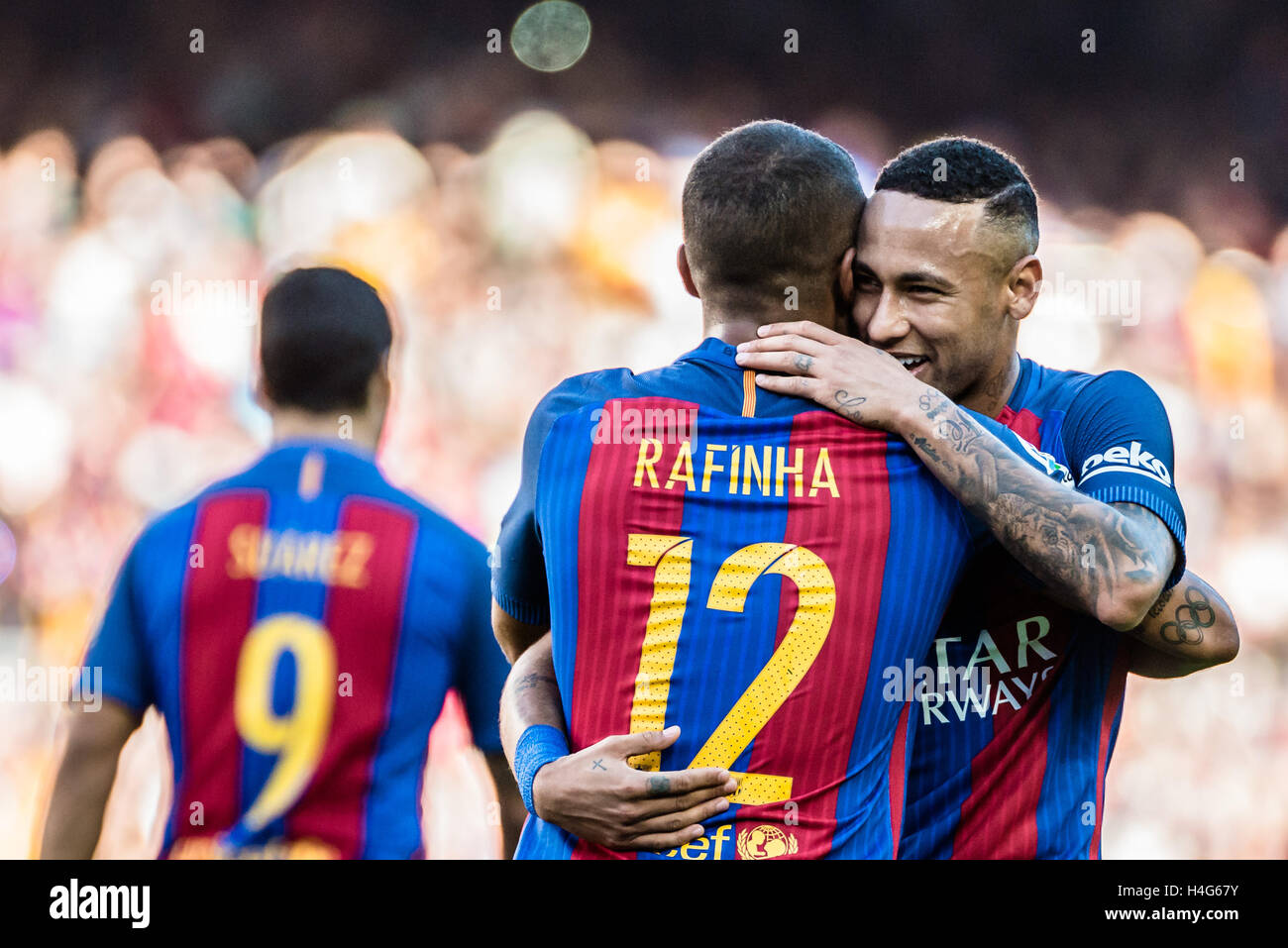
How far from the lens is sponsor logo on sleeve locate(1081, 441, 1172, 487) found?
7.17 feet

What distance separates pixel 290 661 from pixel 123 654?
1.13 feet

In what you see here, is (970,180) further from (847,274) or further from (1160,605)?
(1160,605)

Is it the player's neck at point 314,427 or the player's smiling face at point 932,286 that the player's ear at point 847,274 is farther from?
the player's neck at point 314,427

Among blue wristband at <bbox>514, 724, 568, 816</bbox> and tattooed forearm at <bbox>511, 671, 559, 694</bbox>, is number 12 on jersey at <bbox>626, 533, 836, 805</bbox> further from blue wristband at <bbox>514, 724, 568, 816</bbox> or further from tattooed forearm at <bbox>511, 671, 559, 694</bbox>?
tattooed forearm at <bbox>511, 671, 559, 694</bbox>

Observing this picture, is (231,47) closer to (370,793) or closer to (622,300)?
(622,300)

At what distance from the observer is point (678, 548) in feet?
6.45

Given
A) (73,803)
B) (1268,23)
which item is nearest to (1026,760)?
(73,803)

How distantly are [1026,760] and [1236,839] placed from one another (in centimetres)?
539

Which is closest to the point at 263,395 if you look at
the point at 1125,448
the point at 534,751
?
the point at 534,751

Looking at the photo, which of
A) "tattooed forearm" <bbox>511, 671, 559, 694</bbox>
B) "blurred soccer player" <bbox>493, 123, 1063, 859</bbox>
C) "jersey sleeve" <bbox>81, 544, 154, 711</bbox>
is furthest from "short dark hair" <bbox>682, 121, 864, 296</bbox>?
"jersey sleeve" <bbox>81, 544, 154, 711</bbox>

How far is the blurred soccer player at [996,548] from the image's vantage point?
216 centimetres

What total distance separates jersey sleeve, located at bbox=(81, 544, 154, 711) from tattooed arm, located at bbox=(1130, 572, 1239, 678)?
193 centimetres

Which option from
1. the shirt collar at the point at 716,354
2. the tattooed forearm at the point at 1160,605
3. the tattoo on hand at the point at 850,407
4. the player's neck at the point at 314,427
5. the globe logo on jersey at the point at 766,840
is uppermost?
the shirt collar at the point at 716,354

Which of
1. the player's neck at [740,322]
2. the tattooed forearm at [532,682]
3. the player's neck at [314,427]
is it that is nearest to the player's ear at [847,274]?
the player's neck at [740,322]
